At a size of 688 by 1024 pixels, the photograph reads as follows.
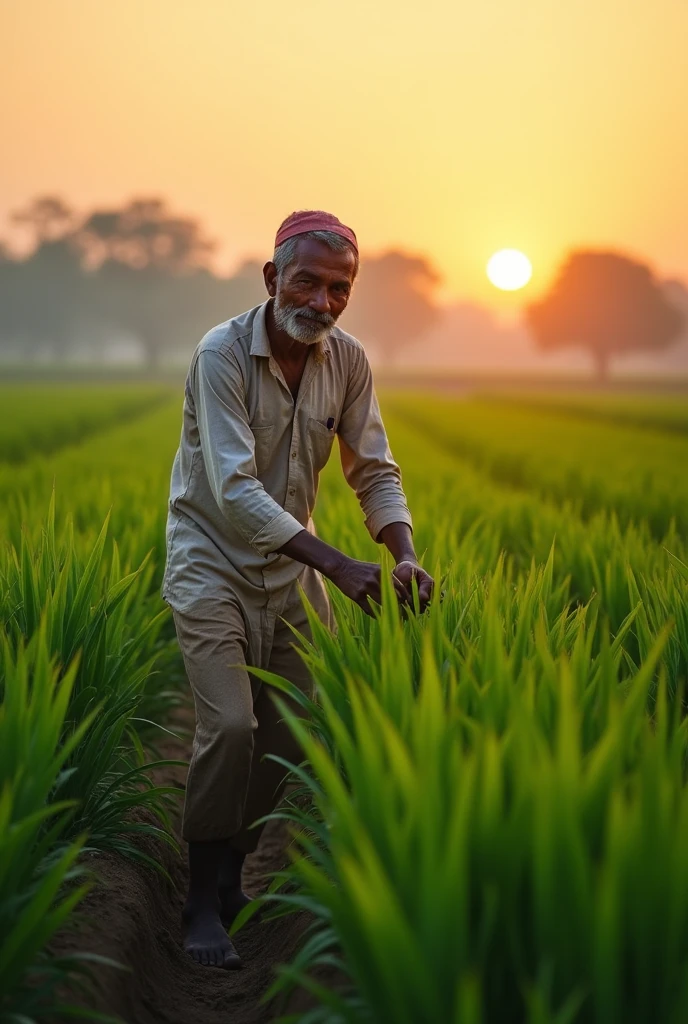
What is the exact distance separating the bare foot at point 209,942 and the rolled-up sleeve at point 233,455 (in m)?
0.95

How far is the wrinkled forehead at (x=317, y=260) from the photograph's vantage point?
9.82ft

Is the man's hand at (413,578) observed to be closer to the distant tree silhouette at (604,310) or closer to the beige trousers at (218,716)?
the beige trousers at (218,716)

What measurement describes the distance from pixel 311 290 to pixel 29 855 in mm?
1621

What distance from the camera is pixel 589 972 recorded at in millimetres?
1486

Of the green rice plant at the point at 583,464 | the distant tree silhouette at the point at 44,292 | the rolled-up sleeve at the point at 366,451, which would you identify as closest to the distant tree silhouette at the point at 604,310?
the distant tree silhouette at the point at 44,292

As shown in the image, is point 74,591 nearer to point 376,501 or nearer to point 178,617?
point 178,617

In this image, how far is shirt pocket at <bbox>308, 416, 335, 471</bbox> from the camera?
10.7ft

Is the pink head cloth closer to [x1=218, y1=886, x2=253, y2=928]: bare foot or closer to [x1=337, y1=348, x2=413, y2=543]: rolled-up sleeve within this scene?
[x1=337, y1=348, x2=413, y2=543]: rolled-up sleeve

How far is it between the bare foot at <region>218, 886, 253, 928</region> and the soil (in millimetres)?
61

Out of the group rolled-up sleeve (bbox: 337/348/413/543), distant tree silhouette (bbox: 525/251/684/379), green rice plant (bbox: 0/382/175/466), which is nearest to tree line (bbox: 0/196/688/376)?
distant tree silhouette (bbox: 525/251/684/379)

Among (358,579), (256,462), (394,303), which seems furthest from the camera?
(394,303)

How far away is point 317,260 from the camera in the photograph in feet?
9.84

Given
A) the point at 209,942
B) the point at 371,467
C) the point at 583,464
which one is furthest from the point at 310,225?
the point at 583,464

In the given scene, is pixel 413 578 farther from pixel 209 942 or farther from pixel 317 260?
pixel 209 942
